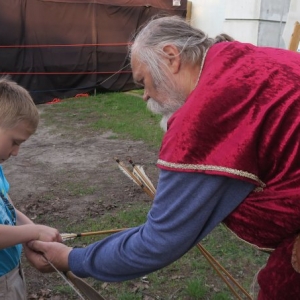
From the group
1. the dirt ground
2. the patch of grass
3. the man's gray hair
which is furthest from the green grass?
the patch of grass

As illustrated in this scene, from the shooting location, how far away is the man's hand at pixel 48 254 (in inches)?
71.0

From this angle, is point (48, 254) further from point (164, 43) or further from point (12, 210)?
point (164, 43)

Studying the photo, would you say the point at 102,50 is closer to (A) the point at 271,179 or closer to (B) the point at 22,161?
(B) the point at 22,161

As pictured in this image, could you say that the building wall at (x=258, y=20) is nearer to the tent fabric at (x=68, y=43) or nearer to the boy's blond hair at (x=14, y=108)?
the tent fabric at (x=68, y=43)

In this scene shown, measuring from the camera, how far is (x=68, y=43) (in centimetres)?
1070

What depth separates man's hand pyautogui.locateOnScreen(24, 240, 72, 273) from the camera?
5.91 feet

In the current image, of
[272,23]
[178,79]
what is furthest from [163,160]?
[272,23]

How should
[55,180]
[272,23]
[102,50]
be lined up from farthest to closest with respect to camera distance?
[102,50]
[272,23]
[55,180]

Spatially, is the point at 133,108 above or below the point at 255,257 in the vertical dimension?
below

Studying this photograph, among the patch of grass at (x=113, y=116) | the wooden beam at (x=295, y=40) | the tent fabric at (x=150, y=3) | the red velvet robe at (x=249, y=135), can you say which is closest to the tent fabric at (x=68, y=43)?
the tent fabric at (x=150, y=3)

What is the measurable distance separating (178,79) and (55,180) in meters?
4.05

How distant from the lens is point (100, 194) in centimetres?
489

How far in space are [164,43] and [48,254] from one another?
0.96 meters

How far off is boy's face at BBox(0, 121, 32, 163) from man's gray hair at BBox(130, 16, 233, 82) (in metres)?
0.67
